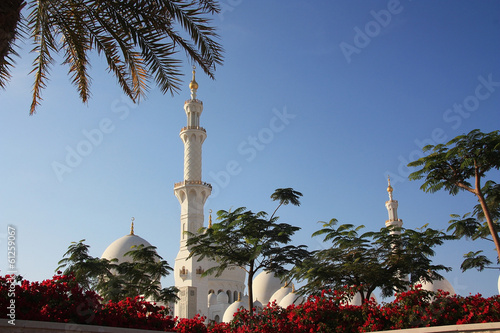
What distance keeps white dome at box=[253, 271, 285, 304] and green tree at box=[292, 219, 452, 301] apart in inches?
1134

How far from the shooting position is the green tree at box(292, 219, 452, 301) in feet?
67.2

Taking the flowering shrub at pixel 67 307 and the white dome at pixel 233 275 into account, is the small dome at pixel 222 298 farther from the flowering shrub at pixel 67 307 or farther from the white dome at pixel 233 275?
the flowering shrub at pixel 67 307

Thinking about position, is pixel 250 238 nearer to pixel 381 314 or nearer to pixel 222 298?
pixel 381 314

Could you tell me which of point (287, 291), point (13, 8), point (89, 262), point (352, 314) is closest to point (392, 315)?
point (352, 314)

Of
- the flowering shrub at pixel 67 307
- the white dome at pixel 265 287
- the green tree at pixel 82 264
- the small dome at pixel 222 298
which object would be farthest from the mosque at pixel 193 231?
the flowering shrub at pixel 67 307

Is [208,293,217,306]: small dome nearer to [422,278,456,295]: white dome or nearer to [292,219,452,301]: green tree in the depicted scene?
[422,278,456,295]: white dome

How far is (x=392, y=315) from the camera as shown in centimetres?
1185

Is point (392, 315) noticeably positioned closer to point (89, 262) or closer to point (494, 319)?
point (494, 319)

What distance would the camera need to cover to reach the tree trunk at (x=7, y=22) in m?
7.25

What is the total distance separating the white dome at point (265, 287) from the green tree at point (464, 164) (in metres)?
32.8

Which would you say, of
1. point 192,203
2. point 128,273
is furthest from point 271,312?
point 192,203

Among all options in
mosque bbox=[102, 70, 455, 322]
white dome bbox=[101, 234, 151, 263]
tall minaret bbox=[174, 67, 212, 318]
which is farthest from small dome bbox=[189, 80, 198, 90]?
white dome bbox=[101, 234, 151, 263]

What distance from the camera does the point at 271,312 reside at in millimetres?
13352

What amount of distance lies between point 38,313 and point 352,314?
7.44 m
